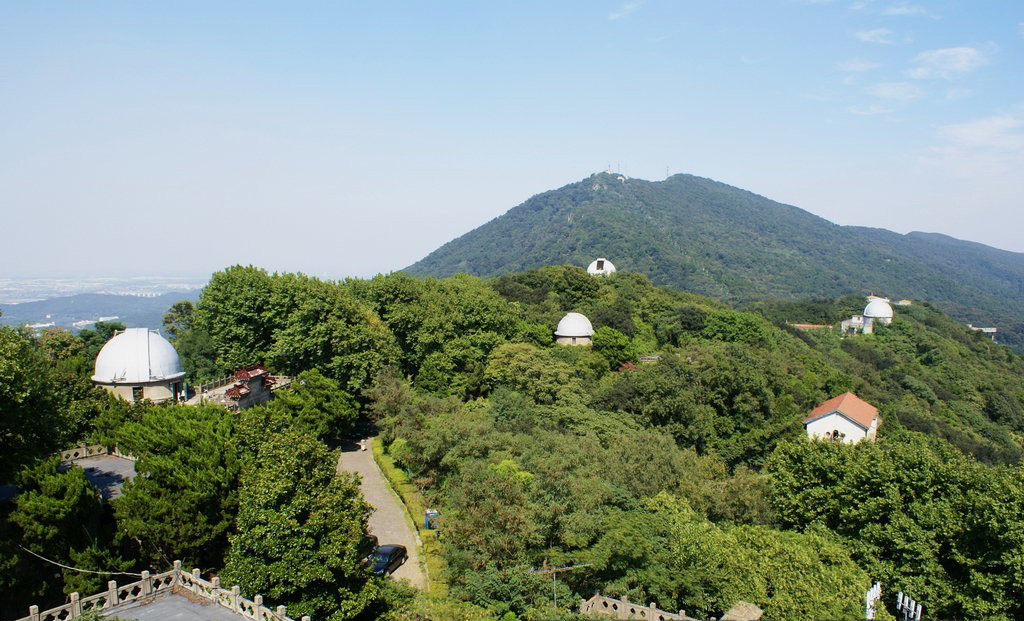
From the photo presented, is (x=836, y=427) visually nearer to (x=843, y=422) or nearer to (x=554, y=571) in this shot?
(x=843, y=422)

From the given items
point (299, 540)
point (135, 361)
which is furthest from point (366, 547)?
point (135, 361)

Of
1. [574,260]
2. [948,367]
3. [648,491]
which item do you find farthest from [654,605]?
[574,260]

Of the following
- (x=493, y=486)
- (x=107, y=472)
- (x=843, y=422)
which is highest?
(x=493, y=486)

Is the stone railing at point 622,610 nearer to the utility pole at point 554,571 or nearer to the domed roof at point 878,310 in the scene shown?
the utility pole at point 554,571

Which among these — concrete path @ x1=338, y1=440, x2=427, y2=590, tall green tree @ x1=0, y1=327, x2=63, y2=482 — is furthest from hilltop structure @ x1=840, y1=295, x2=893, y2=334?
tall green tree @ x1=0, y1=327, x2=63, y2=482

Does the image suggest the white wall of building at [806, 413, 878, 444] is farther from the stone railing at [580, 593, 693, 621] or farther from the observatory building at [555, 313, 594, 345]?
the stone railing at [580, 593, 693, 621]

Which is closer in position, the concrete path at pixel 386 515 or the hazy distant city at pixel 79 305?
the concrete path at pixel 386 515

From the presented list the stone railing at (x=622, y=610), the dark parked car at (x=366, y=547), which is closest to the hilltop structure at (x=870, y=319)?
the stone railing at (x=622, y=610)
